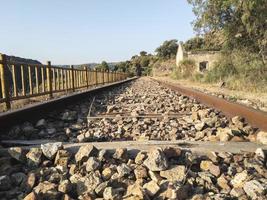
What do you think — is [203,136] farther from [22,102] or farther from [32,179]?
[22,102]

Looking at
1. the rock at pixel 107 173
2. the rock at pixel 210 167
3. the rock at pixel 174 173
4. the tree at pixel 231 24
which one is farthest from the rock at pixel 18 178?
the tree at pixel 231 24

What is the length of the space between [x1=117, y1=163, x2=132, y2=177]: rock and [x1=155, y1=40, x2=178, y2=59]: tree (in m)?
110

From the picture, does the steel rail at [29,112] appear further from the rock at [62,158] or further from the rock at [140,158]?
the rock at [140,158]

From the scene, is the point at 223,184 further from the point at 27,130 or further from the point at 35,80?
the point at 35,80

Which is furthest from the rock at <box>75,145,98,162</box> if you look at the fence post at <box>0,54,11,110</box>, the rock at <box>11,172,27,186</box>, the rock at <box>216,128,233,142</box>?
the fence post at <box>0,54,11,110</box>

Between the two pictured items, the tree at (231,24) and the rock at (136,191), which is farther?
the tree at (231,24)

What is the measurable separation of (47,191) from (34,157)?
720mm

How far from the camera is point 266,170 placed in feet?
10.5

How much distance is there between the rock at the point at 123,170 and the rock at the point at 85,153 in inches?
14.3

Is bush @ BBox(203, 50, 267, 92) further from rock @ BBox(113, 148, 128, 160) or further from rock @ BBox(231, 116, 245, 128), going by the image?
rock @ BBox(113, 148, 128, 160)

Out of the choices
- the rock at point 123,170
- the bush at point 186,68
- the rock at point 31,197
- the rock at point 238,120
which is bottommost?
the bush at point 186,68

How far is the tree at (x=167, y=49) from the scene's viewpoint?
372ft

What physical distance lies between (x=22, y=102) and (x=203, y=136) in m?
5.63

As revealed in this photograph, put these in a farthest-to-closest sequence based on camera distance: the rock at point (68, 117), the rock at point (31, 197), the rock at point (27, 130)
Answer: the rock at point (68, 117), the rock at point (27, 130), the rock at point (31, 197)
